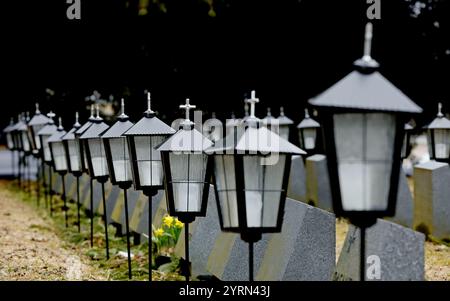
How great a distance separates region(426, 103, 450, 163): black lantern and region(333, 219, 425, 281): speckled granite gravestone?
4.83 meters

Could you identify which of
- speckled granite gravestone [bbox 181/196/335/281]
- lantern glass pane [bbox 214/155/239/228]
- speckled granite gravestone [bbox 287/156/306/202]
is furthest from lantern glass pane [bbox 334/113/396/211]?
speckled granite gravestone [bbox 287/156/306/202]

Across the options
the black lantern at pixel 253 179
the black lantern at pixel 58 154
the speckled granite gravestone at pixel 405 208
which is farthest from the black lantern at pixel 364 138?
the black lantern at pixel 58 154

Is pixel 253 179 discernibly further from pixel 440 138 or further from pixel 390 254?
pixel 440 138

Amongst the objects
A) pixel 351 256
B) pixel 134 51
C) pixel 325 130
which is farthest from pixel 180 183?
pixel 134 51

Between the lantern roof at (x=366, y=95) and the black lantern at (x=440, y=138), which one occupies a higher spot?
the lantern roof at (x=366, y=95)

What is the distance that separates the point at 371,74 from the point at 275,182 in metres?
1.13

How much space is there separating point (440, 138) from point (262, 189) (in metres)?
6.09

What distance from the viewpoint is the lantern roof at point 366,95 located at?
3.63 m

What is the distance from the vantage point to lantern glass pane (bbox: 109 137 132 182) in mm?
7621

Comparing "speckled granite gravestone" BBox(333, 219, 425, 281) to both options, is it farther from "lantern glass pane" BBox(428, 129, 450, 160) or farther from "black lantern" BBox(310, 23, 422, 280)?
"lantern glass pane" BBox(428, 129, 450, 160)

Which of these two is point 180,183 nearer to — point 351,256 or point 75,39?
point 351,256

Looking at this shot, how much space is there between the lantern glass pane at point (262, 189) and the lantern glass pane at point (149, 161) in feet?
7.63

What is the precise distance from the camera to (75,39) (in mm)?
17844

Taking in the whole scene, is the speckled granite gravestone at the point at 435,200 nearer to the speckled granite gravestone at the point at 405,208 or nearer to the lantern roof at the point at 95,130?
the speckled granite gravestone at the point at 405,208
